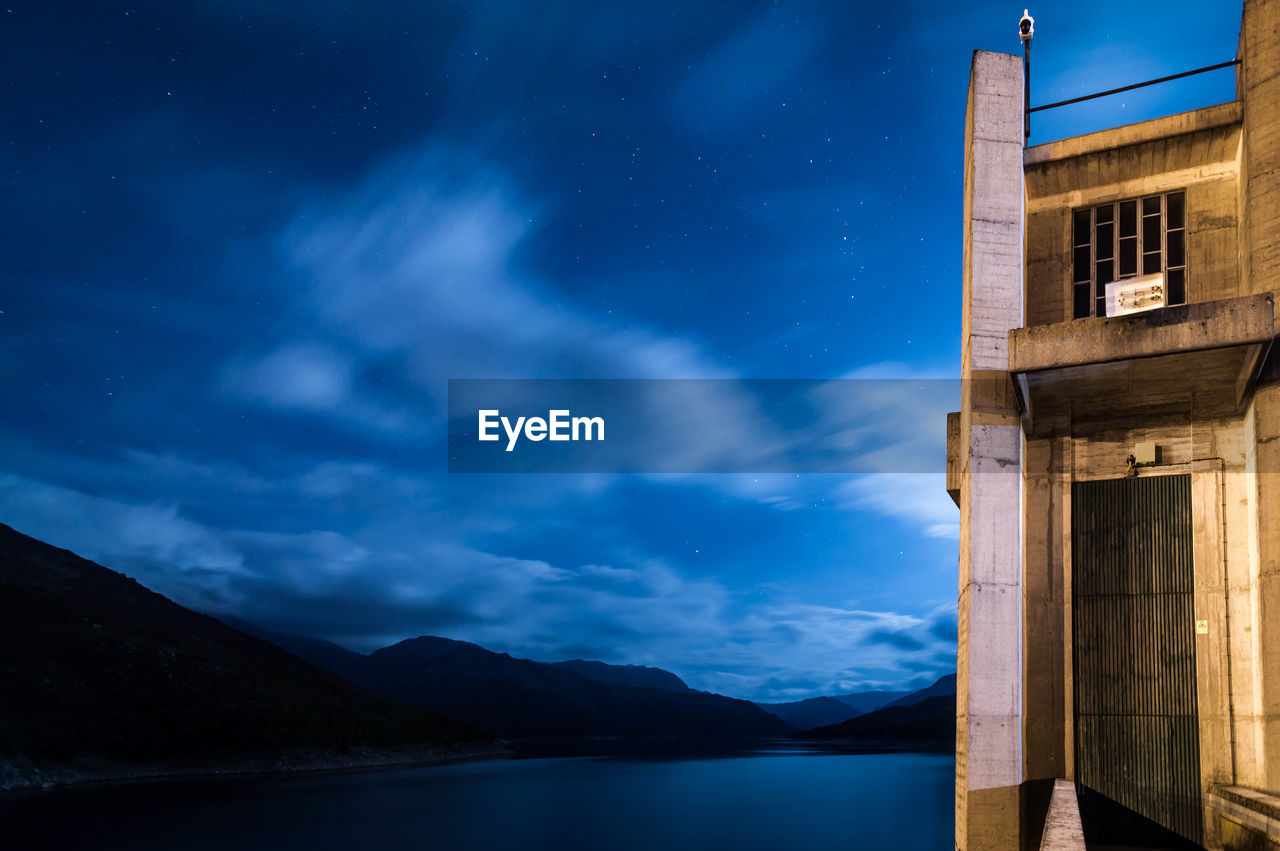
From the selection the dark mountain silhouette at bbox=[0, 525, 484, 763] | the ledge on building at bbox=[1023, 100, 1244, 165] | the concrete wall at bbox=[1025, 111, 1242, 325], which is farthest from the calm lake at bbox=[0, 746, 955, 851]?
the ledge on building at bbox=[1023, 100, 1244, 165]

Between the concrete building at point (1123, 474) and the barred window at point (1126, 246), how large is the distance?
0.12 feet

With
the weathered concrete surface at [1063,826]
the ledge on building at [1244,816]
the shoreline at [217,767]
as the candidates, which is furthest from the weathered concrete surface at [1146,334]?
the shoreline at [217,767]

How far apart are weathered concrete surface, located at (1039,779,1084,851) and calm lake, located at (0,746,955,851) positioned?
54.1 m

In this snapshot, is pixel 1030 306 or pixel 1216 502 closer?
pixel 1216 502

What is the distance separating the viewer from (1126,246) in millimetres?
17266

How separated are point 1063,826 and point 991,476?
7.37 m

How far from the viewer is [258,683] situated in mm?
133750

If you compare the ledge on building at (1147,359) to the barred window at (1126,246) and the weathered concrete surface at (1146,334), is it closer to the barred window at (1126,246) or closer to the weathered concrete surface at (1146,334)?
the weathered concrete surface at (1146,334)

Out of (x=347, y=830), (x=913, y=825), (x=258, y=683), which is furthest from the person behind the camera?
(x=258, y=683)

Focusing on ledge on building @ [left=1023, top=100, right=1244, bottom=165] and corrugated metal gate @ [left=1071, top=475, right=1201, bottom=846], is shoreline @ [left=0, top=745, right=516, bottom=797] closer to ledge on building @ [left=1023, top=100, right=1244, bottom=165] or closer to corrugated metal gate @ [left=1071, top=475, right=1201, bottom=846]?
corrugated metal gate @ [left=1071, top=475, right=1201, bottom=846]

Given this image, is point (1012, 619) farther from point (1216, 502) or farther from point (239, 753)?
point (239, 753)

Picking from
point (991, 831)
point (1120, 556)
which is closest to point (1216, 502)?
point (1120, 556)

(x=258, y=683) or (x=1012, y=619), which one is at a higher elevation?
(x=1012, y=619)

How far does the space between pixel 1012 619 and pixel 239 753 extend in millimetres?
115907
